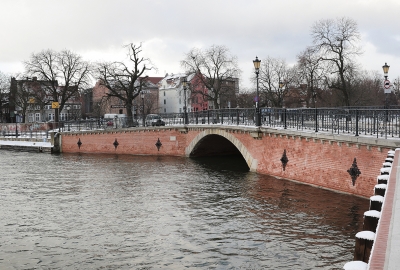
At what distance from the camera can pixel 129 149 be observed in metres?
39.0

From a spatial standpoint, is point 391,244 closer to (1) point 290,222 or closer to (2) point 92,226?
(1) point 290,222

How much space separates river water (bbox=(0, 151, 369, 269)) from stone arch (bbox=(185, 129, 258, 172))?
0.79 meters

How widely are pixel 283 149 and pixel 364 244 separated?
16.2m

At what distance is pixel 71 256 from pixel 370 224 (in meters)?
7.65

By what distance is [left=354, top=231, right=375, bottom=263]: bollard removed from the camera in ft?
18.1

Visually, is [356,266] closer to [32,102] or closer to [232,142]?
[232,142]

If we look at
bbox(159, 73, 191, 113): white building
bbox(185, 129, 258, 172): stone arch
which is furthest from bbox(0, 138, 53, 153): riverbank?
bbox(159, 73, 191, 113): white building

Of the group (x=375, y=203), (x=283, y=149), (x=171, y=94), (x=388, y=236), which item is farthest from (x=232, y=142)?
(x=171, y=94)

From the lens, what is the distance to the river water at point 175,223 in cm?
1116

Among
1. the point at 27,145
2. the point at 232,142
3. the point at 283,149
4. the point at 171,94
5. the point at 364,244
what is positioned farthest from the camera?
the point at 171,94

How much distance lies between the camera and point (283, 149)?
2166 cm

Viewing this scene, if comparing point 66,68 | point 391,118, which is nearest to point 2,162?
point 391,118

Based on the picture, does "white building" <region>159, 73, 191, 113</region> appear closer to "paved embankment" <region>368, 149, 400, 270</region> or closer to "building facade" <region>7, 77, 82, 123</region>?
"building facade" <region>7, 77, 82, 123</region>

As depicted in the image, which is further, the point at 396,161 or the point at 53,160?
the point at 53,160
